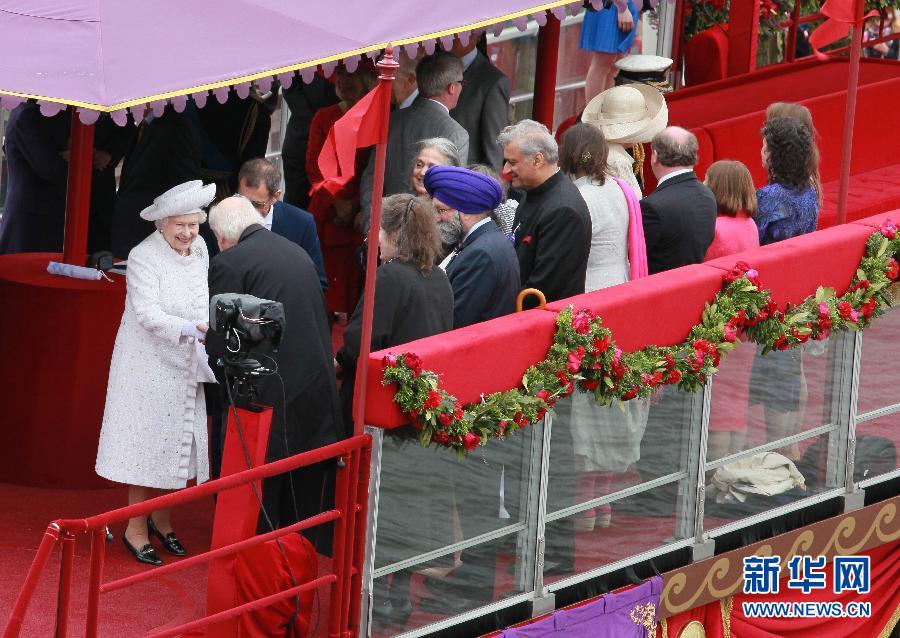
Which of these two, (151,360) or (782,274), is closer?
(151,360)

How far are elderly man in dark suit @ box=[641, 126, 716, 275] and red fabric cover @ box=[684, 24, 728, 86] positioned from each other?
599cm

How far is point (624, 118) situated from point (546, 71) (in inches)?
79.8

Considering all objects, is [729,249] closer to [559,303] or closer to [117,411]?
[559,303]

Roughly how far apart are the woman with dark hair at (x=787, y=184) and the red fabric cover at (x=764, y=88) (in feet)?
11.6

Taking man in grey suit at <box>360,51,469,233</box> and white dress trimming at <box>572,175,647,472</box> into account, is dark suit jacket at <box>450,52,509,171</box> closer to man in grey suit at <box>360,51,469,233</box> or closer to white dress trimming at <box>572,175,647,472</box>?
man in grey suit at <box>360,51,469,233</box>

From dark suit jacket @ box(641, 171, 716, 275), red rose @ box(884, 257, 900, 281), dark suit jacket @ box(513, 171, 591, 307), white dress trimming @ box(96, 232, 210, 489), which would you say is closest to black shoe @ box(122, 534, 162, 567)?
white dress trimming @ box(96, 232, 210, 489)

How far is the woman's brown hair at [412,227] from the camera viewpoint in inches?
282

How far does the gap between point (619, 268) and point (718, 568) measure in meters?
1.46

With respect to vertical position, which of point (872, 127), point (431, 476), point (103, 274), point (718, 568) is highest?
point (872, 127)

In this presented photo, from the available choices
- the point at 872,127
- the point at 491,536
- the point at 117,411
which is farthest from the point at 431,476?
the point at 872,127

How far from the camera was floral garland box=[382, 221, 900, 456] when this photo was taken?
268 inches

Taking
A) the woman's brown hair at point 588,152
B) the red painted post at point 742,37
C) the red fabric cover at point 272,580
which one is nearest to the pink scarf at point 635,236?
the woman's brown hair at point 588,152

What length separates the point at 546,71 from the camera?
11500mm

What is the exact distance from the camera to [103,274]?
8578 millimetres
